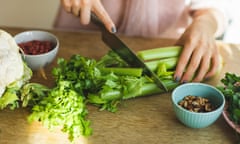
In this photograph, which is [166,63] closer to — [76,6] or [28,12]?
[76,6]

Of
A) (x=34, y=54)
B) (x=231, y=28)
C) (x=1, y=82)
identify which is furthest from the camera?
(x=231, y=28)

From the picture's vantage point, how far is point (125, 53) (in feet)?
3.34

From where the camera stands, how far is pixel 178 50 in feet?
3.52

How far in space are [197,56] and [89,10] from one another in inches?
12.3

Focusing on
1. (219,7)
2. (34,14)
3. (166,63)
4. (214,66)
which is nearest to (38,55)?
(166,63)

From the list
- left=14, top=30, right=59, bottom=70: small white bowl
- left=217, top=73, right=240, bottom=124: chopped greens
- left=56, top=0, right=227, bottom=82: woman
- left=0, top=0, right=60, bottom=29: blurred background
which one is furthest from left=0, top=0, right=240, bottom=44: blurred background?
left=217, top=73, right=240, bottom=124: chopped greens

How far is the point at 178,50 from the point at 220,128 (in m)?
0.25

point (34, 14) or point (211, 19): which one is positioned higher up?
point (211, 19)

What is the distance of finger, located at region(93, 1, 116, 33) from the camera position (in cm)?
103

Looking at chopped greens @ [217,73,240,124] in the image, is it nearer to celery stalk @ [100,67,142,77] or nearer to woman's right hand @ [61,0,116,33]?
celery stalk @ [100,67,142,77]

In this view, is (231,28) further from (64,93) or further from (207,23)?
(64,93)

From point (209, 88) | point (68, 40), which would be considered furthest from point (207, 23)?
point (68, 40)

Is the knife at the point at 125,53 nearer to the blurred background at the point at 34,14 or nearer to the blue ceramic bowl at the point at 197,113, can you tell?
the blue ceramic bowl at the point at 197,113

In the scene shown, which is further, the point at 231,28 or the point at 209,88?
the point at 231,28
